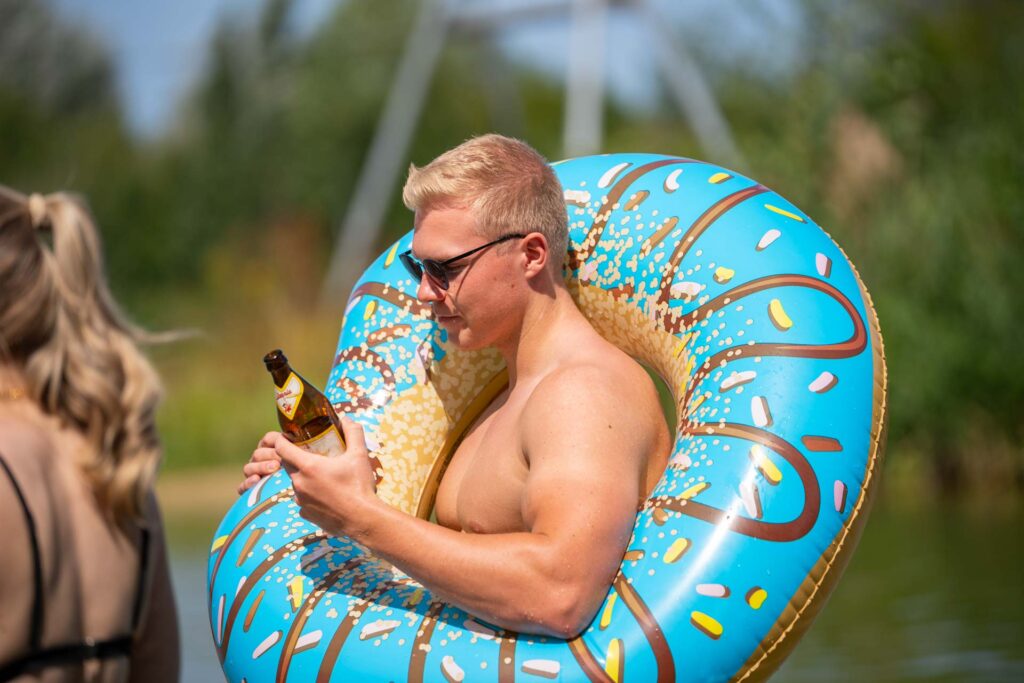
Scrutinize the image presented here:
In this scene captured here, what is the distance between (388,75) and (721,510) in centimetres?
2365

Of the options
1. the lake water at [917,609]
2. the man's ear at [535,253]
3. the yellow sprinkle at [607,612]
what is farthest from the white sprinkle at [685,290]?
the lake water at [917,609]

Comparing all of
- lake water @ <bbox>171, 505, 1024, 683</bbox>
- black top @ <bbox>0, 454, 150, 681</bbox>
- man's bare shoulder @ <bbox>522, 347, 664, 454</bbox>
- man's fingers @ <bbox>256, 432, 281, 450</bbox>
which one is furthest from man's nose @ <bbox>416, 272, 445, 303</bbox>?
lake water @ <bbox>171, 505, 1024, 683</bbox>

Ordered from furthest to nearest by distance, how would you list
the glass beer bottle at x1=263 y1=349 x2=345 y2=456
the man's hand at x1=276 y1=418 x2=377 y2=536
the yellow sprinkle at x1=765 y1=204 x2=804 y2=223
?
the yellow sprinkle at x1=765 y1=204 x2=804 y2=223 → the glass beer bottle at x1=263 y1=349 x2=345 y2=456 → the man's hand at x1=276 y1=418 x2=377 y2=536

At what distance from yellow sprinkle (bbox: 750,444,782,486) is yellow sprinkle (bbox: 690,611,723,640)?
0.84ft

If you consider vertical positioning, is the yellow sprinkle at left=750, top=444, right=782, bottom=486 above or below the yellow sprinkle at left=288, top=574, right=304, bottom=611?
above

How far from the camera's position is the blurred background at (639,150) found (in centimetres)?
770

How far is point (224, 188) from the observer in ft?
74.7

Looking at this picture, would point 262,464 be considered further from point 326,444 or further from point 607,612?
point 607,612

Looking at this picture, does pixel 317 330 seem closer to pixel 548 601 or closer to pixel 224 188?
pixel 224 188

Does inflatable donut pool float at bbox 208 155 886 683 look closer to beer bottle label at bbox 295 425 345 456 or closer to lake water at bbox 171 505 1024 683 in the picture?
beer bottle label at bbox 295 425 345 456

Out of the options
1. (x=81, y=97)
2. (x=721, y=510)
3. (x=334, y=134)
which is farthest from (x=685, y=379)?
(x=81, y=97)

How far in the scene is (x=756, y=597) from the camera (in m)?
2.18

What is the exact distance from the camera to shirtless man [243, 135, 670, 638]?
2104 millimetres

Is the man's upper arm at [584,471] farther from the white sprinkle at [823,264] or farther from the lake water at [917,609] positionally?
the lake water at [917,609]
